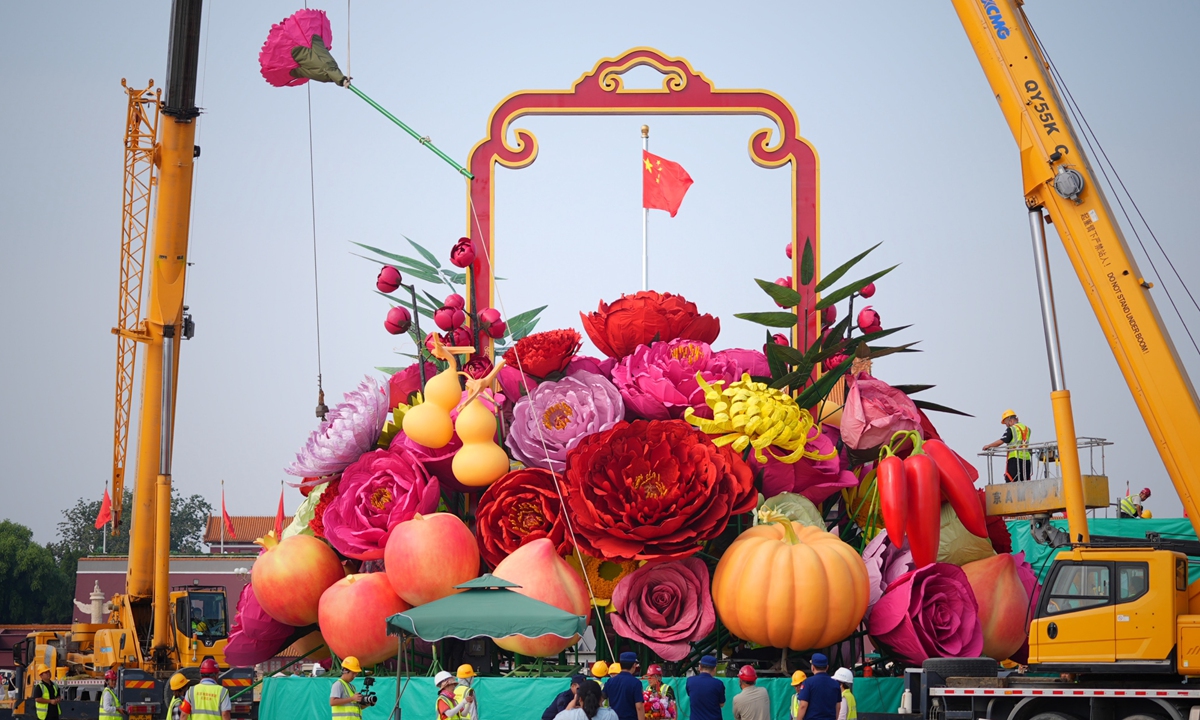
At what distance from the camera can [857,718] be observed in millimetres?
12141

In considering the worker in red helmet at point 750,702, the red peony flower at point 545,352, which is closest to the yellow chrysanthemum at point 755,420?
the red peony flower at point 545,352

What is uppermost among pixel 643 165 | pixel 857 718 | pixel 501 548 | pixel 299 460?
pixel 643 165

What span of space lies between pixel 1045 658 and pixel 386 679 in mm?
6333

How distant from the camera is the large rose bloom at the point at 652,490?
43.0ft

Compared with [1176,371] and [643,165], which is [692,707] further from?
[643,165]

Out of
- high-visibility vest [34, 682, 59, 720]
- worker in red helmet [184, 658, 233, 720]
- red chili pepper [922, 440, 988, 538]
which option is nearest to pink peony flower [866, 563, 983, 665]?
red chili pepper [922, 440, 988, 538]

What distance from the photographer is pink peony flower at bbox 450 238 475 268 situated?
1561 cm

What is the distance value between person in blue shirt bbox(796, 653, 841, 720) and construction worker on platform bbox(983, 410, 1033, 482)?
426cm

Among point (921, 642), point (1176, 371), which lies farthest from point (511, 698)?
point (1176, 371)

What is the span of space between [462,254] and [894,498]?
565 centimetres

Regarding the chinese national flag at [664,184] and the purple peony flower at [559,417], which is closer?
the purple peony flower at [559,417]

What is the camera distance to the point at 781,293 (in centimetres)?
1515

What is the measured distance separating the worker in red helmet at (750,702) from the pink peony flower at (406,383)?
6.01 meters

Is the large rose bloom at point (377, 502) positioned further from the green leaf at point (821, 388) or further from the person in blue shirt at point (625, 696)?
the green leaf at point (821, 388)
